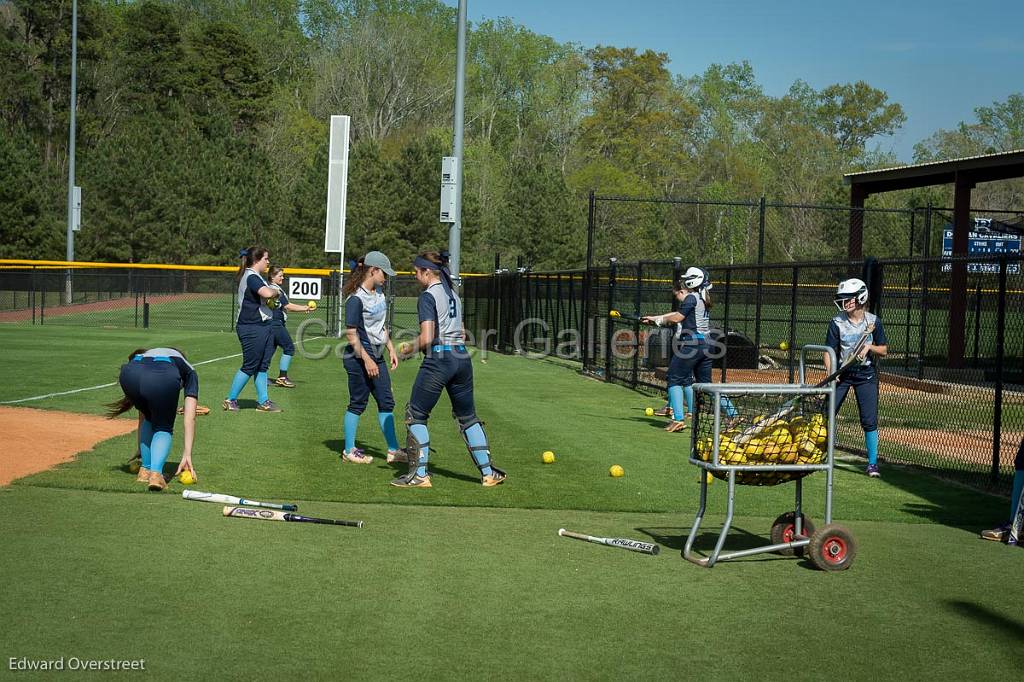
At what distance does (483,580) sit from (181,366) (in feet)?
11.0

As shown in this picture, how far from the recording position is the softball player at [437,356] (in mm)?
8930

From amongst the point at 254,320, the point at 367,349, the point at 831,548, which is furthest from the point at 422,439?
the point at 254,320

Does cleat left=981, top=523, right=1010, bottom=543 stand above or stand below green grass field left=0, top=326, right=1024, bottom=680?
above

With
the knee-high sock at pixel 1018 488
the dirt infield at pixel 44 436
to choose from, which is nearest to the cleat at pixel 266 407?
the dirt infield at pixel 44 436

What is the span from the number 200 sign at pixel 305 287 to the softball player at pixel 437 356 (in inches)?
817

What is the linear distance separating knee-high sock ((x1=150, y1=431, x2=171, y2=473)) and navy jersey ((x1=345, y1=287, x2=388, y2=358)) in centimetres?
225

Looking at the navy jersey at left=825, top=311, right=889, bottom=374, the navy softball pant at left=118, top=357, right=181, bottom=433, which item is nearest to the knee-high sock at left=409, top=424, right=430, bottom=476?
the navy softball pant at left=118, top=357, right=181, bottom=433

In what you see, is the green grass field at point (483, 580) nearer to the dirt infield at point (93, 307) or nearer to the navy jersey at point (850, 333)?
the navy jersey at point (850, 333)

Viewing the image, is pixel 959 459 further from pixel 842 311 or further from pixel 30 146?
pixel 30 146

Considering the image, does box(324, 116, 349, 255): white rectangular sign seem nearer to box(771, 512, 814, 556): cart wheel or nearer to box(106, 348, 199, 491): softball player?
box(106, 348, 199, 491): softball player

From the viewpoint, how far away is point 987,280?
2939cm

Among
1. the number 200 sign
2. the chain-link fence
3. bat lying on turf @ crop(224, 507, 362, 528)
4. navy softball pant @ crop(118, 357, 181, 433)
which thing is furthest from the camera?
the chain-link fence

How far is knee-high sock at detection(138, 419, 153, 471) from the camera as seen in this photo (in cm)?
881

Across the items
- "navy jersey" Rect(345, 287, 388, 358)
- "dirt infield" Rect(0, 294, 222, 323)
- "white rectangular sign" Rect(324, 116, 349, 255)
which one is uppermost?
"white rectangular sign" Rect(324, 116, 349, 255)
